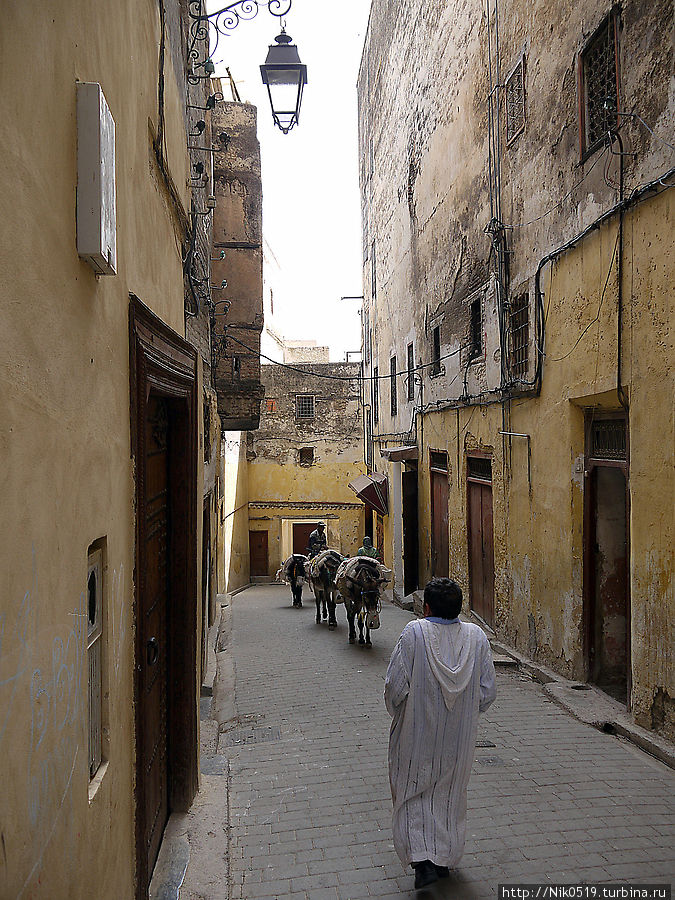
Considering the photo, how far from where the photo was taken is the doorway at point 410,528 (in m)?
16.1

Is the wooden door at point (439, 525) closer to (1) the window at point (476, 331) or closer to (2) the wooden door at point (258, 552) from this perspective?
(1) the window at point (476, 331)

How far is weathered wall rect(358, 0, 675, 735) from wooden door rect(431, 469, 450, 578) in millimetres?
464

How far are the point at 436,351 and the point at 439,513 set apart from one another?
3230 millimetres

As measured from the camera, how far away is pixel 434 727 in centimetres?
389

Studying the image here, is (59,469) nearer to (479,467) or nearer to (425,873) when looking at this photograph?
(425,873)

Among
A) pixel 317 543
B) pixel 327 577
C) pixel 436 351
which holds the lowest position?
pixel 327 577

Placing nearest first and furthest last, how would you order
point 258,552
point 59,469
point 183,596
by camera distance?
point 59,469, point 183,596, point 258,552

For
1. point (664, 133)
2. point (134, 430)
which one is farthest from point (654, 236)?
point (134, 430)

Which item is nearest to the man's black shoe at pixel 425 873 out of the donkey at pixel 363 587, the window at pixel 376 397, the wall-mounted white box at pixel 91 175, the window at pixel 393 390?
the wall-mounted white box at pixel 91 175

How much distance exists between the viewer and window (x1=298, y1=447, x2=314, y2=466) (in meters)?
27.8

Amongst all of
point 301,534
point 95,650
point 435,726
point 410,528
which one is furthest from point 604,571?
point 301,534

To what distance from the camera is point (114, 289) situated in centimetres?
268

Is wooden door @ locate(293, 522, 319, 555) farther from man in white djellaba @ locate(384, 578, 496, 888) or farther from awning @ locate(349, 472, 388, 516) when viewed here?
man in white djellaba @ locate(384, 578, 496, 888)

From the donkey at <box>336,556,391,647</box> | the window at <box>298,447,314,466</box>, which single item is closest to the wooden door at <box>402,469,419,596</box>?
the donkey at <box>336,556,391,647</box>
